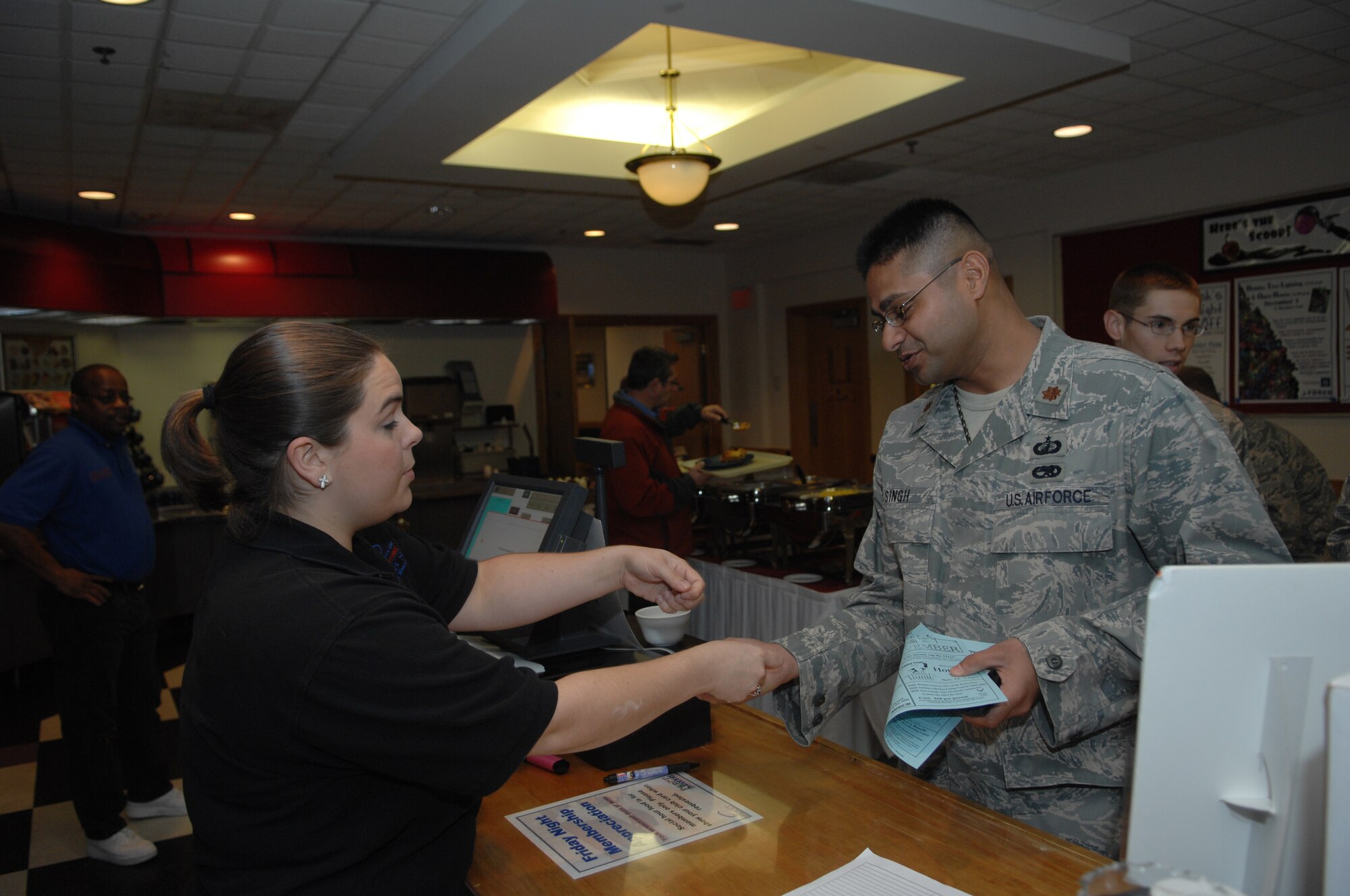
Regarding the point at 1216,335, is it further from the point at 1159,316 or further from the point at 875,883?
the point at 875,883

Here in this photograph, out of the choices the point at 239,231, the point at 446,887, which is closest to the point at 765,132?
the point at 239,231

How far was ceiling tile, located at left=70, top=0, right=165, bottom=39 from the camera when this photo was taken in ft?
10.0

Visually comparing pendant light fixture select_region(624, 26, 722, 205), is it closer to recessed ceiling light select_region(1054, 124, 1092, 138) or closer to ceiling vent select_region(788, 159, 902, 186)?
ceiling vent select_region(788, 159, 902, 186)

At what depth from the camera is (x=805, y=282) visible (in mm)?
8672

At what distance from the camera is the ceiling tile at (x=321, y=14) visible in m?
3.13

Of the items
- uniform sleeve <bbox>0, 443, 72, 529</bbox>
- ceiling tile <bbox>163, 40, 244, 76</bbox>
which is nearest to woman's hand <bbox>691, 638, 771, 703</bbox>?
uniform sleeve <bbox>0, 443, 72, 529</bbox>

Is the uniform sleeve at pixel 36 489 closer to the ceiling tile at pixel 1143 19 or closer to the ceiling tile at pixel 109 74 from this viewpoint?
the ceiling tile at pixel 109 74

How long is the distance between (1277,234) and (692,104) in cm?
369

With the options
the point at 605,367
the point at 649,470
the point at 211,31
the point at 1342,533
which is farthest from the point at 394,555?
the point at 605,367

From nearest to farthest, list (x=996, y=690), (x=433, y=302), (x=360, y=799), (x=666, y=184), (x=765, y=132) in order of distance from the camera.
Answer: (x=360, y=799), (x=996, y=690), (x=666, y=184), (x=765, y=132), (x=433, y=302)

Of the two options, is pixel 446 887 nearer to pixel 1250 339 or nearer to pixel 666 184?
pixel 666 184

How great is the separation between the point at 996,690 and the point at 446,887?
80cm

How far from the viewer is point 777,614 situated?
3.74 metres

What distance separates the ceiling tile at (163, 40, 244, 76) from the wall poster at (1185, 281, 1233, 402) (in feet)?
18.4
